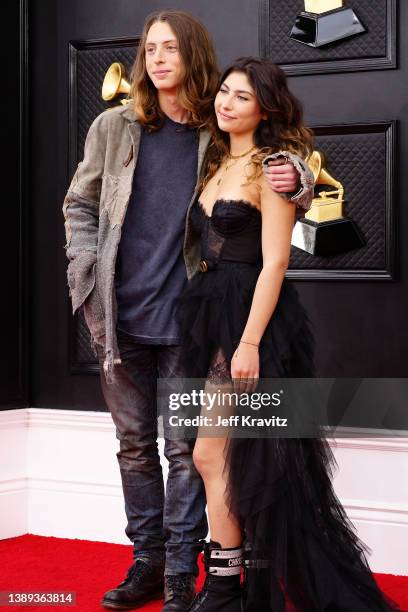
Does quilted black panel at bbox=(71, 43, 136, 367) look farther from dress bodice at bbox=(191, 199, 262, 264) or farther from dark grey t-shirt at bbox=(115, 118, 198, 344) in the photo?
dress bodice at bbox=(191, 199, 262, 264)

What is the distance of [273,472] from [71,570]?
3.86 ft

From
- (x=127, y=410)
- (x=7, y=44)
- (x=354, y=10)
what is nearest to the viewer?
(x=127, y=410)

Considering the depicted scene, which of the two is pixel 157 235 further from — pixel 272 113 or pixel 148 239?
pixel 272 113

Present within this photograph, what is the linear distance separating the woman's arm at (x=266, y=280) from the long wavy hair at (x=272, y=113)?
4.4 inches

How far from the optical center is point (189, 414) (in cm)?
282

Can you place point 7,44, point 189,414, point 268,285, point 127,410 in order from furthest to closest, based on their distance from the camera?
point 7,44 → point 127,410 → point 189,414 → point 268,285

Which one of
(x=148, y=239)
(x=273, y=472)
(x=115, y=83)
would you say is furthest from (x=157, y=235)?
(x=115, y=83)

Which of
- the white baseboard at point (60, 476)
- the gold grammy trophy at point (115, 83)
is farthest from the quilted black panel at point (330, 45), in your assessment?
the white baseboard at point (60, 476)

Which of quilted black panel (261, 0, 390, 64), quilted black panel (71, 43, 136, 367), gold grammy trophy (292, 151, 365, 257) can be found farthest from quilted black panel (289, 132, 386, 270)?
quilted black panel (71, 43, 136, 367)

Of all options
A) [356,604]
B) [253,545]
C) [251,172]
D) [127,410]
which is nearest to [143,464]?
[127,410]

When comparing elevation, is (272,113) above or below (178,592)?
above

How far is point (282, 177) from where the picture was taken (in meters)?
2.54

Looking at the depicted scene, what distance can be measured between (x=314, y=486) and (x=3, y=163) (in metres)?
2.00

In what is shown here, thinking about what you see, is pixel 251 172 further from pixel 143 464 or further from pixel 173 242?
pixel 143 464
